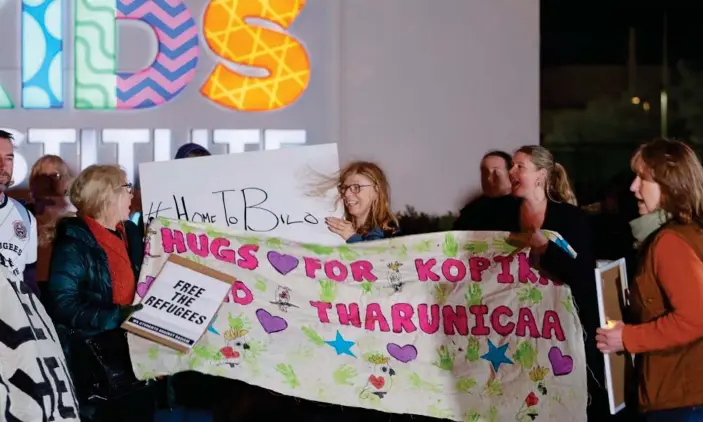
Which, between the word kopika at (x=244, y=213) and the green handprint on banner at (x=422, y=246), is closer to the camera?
the green handprint on banner at (x=422, y=246)

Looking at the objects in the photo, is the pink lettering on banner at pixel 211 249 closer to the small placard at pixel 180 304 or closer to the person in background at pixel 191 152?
the small placard at pixel 180 304

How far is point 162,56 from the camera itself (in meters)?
8.27

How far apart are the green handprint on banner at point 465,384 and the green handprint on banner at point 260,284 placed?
43.0 inches

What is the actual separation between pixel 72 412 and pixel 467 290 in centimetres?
218

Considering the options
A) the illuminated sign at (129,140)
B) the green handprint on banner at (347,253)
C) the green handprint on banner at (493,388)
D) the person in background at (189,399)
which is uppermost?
the illuminated sign at (129,140)

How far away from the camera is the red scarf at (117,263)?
5.45 metres

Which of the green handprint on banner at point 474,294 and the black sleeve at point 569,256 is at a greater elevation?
the black sleeve at point 569,256

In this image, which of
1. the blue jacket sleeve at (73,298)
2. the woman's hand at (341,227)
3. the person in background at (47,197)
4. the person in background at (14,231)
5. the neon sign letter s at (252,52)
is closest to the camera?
the blue jacket sleeve at (73,298)

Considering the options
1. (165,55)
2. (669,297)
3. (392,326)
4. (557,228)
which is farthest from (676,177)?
(165,55)

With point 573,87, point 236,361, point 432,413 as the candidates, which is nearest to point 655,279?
point 432,413

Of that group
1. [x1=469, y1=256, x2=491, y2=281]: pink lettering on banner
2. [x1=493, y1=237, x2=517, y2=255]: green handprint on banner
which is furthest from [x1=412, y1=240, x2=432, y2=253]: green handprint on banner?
[x1=493, y1=237, x2=517, y2=255]: green handprint on banner

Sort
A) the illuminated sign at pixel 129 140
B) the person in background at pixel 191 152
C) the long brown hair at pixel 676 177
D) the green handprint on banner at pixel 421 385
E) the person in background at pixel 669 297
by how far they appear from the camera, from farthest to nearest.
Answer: the illuminated sign at pixel 129 140
the person in background at pixel 191 152
the green handprint on banner at pixel 421 385
the long brown hair at pixel 676 177
the person in background at pixel 669 297

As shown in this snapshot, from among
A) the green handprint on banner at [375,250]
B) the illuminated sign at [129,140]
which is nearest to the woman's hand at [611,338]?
the green handprint on banner at [375,250]

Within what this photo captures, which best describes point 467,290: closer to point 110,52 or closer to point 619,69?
point 110,52
